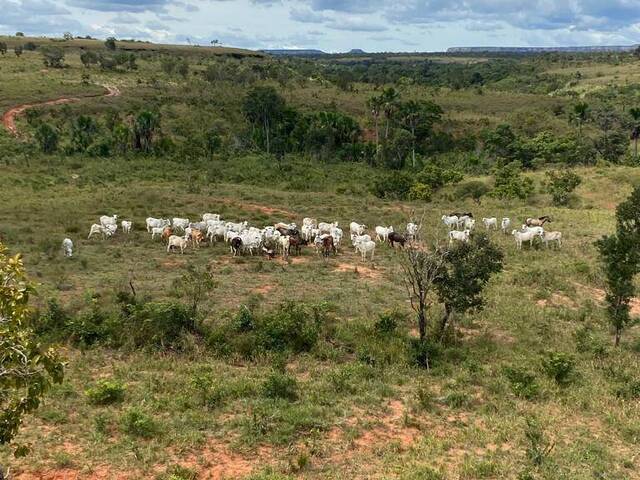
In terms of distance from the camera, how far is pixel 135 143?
4791 centimetres

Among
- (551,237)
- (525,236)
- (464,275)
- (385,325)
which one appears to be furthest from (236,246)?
(551,237)

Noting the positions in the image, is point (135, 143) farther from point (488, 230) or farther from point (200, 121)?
point (488, 230)

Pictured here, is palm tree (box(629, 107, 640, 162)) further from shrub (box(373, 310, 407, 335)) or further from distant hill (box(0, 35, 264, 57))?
distant hill (box(0, 35, 264, 57))

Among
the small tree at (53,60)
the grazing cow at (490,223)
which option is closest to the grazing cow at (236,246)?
the grazing cow at (490,223)

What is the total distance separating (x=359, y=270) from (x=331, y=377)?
9357mm

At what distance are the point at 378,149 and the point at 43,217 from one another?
102 ft

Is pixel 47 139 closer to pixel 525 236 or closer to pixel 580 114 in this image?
pixel 525 236

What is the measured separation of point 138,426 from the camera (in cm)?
965

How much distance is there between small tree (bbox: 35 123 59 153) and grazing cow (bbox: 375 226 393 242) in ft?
101

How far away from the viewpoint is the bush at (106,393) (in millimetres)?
10828

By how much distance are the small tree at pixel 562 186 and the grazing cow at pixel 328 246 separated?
796 inches

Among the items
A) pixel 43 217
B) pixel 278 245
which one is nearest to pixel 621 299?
pixel 278 245

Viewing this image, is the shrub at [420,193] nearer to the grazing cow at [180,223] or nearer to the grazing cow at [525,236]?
the grazing cow at [525,236]

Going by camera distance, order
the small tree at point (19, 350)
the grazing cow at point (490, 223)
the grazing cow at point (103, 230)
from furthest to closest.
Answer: the grazing cow at point (490, 223) → the grazing cow at point (103, 230) → the small tree at point (19, 350)
